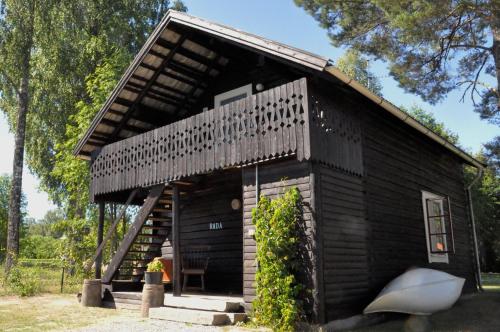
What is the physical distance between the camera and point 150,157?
10.4m

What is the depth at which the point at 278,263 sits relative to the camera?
7125 millimetres

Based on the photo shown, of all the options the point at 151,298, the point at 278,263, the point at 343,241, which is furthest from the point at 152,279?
the point at 343,241

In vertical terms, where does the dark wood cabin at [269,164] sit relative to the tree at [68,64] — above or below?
below

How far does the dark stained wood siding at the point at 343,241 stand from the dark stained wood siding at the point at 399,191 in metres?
0.40

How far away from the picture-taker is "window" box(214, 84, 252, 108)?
10.7 meters

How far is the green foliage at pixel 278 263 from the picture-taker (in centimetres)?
691

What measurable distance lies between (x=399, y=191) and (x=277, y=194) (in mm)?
3941

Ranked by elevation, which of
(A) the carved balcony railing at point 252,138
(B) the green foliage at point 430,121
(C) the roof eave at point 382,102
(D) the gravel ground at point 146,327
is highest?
(B) the green foliage at point 430,121

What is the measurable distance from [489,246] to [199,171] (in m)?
28.1

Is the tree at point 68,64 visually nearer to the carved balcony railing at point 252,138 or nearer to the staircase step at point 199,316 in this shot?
the carved balcony railing at point 252,138

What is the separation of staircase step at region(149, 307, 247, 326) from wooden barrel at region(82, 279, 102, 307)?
2.83m

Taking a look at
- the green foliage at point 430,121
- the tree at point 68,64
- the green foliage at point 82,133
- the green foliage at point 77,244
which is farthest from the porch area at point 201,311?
the green foliage at point 430,121

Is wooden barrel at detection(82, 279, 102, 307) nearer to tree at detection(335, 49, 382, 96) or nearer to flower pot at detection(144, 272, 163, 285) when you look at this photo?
flower pot at detection(144, 272, 163, 285)

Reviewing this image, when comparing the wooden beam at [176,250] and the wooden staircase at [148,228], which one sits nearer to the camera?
the wooden beam at [176,250]
